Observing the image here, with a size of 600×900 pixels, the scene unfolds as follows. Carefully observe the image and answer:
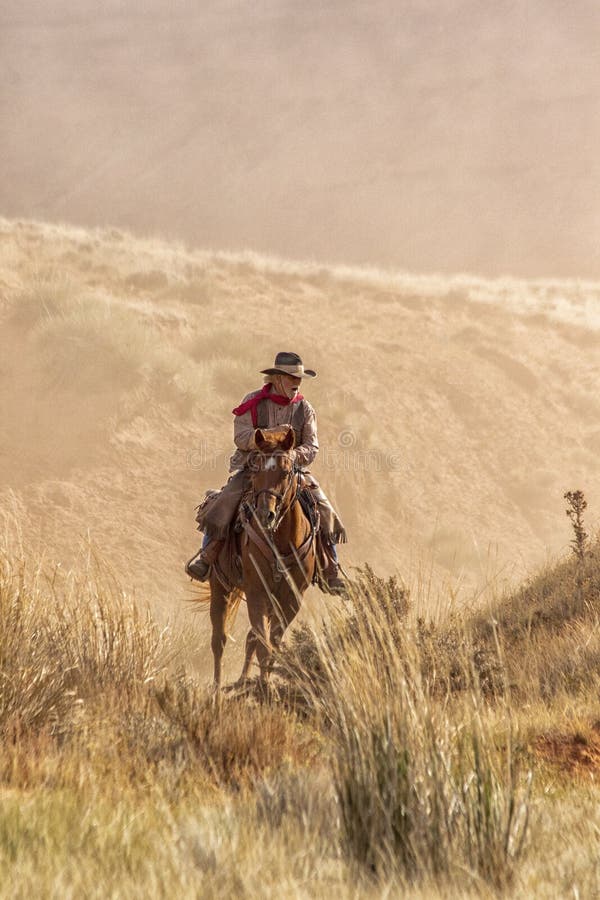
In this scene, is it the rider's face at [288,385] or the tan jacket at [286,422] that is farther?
the rider's face at [288,385]

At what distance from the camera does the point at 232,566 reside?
9.62m

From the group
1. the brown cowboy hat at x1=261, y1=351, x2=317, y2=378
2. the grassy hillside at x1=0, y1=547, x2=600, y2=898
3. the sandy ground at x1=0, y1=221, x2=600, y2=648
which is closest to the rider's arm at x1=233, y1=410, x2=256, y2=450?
the brown cowboy hat at x1=261, y1=351, x2=317, y2=378

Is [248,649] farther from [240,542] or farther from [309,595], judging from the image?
[309,595]

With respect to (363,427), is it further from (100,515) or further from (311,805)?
(311,805)

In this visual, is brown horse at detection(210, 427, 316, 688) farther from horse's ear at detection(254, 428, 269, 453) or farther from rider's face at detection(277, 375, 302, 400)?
rider's face at detection(277, 375, 302, 400)

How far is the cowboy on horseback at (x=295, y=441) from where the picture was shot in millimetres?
9148

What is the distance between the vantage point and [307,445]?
9.14m

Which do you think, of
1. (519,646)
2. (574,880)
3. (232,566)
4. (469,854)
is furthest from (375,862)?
(519,646)

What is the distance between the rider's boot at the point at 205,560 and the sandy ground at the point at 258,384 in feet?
40.7

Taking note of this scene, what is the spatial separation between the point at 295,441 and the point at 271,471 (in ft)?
2.93

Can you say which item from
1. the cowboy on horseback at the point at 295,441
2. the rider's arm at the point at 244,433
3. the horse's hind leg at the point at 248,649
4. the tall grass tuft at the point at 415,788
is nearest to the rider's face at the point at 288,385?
the cowboy on horseback at the point at 295,441

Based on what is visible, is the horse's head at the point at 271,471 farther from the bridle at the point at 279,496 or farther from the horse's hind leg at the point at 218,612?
the horse's hind leg at the point at 218,612

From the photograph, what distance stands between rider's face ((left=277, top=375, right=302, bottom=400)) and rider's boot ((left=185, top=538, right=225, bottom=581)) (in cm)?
179

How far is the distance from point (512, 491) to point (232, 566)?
35.9m
